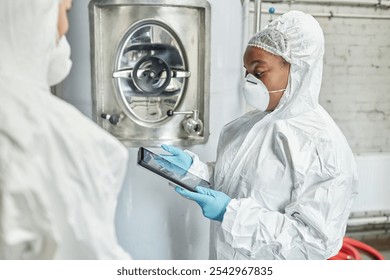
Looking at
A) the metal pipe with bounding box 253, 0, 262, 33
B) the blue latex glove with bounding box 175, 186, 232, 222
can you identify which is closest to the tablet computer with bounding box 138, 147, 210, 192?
the blue latex glove with bounding box 175, 186, 232, 222

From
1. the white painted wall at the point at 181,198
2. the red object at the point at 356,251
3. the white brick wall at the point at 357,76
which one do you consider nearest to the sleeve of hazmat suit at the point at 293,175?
the white painted wall at the point at 181,198

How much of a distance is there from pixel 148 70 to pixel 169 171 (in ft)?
0.84

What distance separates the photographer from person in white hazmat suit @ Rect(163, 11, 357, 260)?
2.56ft

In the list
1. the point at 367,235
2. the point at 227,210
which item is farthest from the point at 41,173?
the point at 367,235

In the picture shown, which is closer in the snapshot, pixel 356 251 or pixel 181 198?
pixel 181 198

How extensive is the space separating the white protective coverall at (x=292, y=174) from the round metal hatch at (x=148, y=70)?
0.21m

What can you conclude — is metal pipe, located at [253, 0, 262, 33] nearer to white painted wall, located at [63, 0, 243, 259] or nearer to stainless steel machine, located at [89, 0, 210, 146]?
white painted wall, located at [63, 0, 243, 259]

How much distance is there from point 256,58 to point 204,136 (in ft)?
0.87

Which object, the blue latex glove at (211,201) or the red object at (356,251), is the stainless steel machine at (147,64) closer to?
the blue latex glove at (211,201)

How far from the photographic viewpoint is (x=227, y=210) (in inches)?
31.0

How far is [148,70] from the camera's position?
91cm

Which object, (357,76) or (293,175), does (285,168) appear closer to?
(293,175)

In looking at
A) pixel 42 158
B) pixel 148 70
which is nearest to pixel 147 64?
pixel 148 70

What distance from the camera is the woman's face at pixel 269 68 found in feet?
2.76
